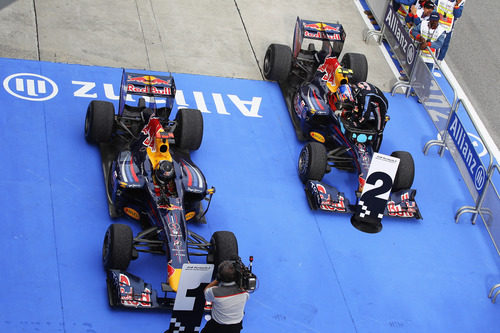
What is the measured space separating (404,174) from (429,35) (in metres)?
4.72

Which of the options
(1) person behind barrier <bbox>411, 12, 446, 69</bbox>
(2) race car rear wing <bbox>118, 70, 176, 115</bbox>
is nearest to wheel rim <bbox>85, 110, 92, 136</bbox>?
(2) race car rear wing <bbox>118, 70, 176, 115</bbox>

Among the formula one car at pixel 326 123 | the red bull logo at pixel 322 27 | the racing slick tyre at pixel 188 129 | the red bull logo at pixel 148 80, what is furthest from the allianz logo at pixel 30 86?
the red bull logo at pixel 322 27

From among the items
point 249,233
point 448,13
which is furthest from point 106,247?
point 448,13

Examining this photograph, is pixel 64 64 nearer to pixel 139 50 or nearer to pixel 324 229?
pixel 139 50

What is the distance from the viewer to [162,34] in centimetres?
1645

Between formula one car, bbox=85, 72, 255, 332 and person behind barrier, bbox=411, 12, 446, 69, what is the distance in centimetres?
597

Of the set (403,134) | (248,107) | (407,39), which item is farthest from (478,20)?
(248,107)

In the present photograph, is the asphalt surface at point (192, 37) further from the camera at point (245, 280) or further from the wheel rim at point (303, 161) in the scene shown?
the camera at point (245, 280)

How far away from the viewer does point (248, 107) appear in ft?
48.3

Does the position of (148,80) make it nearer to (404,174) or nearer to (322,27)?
(322,27)

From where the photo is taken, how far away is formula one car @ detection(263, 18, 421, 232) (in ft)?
41.5

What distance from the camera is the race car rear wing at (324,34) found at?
602 inches

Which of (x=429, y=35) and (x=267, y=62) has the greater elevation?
(x=429, y=35)

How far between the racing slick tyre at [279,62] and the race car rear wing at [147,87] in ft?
9.88
